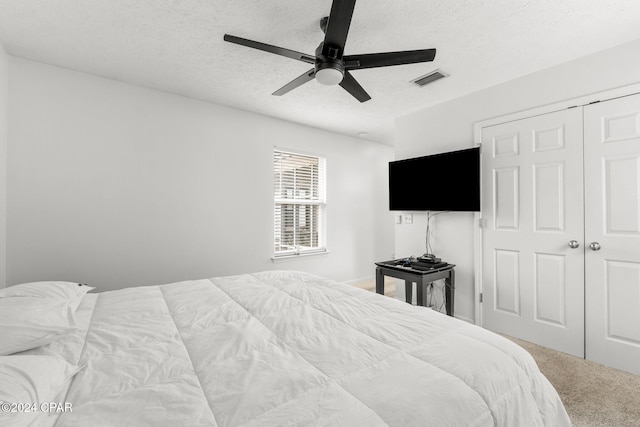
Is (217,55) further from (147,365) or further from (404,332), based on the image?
(404,332)

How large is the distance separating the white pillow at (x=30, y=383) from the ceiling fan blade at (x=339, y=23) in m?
1.78

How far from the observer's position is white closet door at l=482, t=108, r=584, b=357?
237 centimetres

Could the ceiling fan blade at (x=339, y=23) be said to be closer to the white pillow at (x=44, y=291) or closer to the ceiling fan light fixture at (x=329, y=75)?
the ceiling fan light fixture at (x=329, y=75)

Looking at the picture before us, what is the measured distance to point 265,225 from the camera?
370cm

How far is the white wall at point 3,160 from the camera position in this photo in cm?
220

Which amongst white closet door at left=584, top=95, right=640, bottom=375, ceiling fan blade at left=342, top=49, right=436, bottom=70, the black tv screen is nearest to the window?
the black tv screen

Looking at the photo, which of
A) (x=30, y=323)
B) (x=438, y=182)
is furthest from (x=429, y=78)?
(x=30, y=323)

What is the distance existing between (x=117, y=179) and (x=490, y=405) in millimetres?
3279

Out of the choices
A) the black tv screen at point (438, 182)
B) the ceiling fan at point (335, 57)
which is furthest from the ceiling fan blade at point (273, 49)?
Answer: the black tv screen at point (438, 182)

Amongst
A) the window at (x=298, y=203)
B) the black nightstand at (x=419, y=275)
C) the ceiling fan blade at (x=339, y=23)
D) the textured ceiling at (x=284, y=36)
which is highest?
the textured ceiling at (x=284, y=36)

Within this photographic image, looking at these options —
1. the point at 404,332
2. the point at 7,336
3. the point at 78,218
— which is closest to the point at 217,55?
the point at 78,218

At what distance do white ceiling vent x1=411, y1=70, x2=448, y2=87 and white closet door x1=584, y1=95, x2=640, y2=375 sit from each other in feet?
3.92

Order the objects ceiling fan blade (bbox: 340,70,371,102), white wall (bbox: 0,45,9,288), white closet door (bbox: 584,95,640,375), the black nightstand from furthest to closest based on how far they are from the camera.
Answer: the black nightstand
white wall (bbox: 0,45,9,288)
white closet door (bbox: 584,95,640,375)
ceiling fan blade (bbox: 340,70,371,102)

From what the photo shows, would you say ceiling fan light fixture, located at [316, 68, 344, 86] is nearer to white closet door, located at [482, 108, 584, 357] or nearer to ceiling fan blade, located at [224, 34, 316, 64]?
ceiling fan blade, located at [224, 34, 316, 64]
